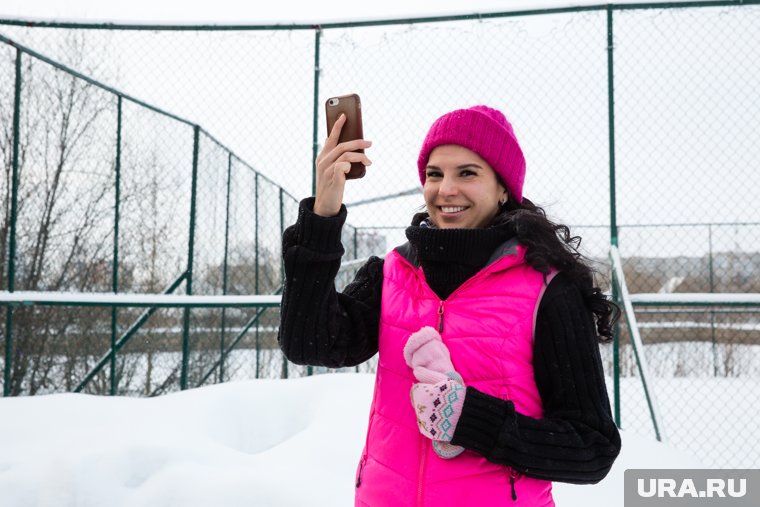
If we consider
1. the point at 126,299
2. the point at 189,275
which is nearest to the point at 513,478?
the point at 126,299

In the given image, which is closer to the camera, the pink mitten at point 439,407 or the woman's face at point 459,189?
the pink mitten at point 439,407

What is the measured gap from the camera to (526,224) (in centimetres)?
126

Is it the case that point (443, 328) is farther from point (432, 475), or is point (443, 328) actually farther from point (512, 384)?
point (432, 475)

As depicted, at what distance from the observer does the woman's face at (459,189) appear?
128cm

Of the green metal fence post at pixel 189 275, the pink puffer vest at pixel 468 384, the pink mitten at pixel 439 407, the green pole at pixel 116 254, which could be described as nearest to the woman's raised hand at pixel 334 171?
the pink puffer vest at pixel 468 384

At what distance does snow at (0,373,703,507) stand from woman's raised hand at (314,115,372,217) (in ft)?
4.28

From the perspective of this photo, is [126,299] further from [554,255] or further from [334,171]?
[554,255]

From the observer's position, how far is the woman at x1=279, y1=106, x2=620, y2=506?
1082 millimetres

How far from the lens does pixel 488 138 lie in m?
1.30

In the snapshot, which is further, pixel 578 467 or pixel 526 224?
pixel 526 224

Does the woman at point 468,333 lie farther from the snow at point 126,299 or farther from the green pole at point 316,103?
the green pole at point 316,103

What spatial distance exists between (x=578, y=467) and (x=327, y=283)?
64 cm

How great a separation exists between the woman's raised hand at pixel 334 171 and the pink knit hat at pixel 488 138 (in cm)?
21

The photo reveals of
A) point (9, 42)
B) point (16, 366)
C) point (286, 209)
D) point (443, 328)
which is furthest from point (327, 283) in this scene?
point (286, 209)
